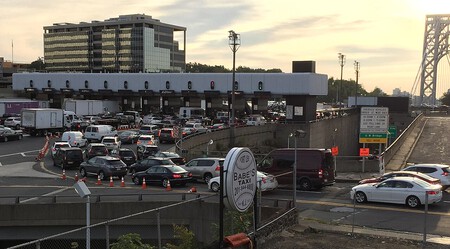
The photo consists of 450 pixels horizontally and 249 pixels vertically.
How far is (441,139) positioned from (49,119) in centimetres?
4757

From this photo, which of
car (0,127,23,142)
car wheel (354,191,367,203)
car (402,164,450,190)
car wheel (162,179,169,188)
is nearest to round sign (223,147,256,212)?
car wheel (354,191,367,203)

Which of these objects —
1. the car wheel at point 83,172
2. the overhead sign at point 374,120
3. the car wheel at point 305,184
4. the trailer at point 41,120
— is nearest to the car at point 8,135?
the trailer at point 41,120

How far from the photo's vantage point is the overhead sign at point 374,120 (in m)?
34.3

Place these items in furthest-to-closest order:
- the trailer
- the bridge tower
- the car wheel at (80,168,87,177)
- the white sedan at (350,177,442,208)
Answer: the bridge tower → the trailer → the car wheel at (80,168,87,177) → the white sedan at (350,177,442,208)

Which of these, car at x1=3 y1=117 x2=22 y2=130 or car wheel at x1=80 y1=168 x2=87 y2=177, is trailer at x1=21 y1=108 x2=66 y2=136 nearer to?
car at x1=3 y1=117 x2=22 y2=130

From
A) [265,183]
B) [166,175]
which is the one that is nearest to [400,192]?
[265,183]

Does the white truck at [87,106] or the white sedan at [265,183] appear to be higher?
the white truck at [87,106]

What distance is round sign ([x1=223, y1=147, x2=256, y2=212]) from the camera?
31.8ft

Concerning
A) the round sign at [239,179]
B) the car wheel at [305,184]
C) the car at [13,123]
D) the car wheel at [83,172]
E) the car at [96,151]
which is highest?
the round sign at [239,179]

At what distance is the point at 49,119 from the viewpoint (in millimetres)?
57125

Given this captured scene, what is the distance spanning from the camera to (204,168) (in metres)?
28.3

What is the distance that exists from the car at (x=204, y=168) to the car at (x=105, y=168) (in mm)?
4319

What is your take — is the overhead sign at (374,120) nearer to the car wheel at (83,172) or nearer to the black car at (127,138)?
the car wheel at (83,172)

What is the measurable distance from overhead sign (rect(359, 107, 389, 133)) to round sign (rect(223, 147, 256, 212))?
25.7 meters
